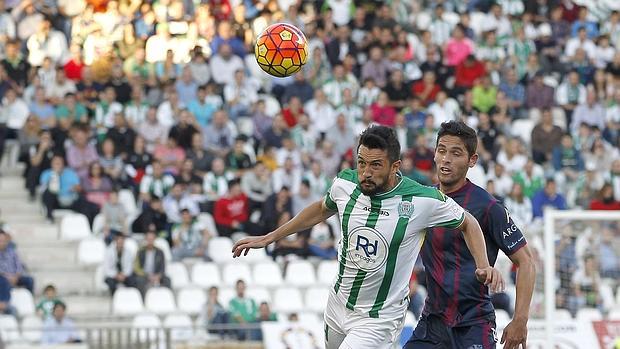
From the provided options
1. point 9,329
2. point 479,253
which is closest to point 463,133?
point 479,253

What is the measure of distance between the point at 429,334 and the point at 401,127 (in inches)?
515

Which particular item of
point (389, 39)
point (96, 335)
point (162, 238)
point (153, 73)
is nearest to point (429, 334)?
point (96, 335)

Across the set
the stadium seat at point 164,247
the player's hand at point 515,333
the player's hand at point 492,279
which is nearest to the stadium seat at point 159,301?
the stadium seat at point 164,247

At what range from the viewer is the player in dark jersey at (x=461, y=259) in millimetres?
8164

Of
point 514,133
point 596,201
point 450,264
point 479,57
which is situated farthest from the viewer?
point 479,57

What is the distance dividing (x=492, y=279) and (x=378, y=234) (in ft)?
3.00

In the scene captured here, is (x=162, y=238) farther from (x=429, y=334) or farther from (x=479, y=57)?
(x=429, y=334)

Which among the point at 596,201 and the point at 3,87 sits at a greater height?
the point at 3,87

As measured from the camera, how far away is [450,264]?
8195 mm

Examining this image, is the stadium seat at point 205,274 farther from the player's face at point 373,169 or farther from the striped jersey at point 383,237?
the player's face at point 373,169

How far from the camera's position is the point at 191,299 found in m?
17.8

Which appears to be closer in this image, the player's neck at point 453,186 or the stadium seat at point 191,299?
the player's neck at point 453,186

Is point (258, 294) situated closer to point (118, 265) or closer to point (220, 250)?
point (220, 250)

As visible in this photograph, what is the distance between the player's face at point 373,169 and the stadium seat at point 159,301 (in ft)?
32.8
